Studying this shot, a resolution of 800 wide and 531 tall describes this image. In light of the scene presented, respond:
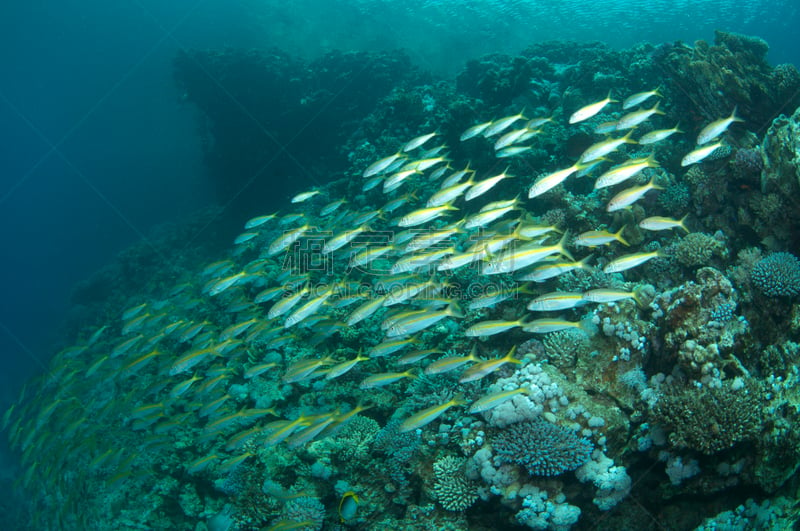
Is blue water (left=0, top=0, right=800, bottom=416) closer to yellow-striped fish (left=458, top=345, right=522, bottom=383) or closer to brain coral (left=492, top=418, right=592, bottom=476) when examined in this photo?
yellow-striped fish (left=458, top=345, right=522, bottom=383)

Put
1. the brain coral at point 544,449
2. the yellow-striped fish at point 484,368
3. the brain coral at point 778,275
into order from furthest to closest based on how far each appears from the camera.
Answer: the brain coral at point 778,275 → the yellow-striped fish at point 484,368 → the brain coral at point 544,449

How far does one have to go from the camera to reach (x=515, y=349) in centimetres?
520

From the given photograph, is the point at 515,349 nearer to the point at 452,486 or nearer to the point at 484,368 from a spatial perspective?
the point at 484,368

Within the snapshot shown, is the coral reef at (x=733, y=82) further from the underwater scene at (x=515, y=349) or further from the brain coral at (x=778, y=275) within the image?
the brain coral at (x=778, y=275)

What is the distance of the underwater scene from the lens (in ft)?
12.4

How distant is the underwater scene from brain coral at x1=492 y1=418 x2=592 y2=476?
0.09 feet

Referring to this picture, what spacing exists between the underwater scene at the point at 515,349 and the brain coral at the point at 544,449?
3cm

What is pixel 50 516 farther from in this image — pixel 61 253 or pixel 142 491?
pixel 61 253

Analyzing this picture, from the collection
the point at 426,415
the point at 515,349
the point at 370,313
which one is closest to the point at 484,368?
the point at 426,415

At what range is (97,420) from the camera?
8.67 metres

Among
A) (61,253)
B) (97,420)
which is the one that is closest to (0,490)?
(97,420)

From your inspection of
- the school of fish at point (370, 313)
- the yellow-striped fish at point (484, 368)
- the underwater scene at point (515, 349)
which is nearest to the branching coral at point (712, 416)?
the underwater scene at point (515, 349)

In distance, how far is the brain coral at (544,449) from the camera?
3.74m

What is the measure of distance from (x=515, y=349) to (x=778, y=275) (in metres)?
3.34
